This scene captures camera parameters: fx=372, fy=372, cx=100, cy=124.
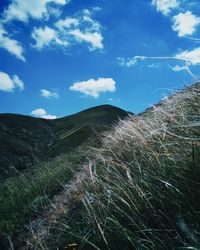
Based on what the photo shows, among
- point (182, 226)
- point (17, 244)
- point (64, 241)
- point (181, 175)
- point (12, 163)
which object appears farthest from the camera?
point (12, 163)

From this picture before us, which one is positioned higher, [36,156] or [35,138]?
[35,138]

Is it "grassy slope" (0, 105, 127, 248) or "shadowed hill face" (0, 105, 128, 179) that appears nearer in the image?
"grassy slope" (0, 105, 127, 248)

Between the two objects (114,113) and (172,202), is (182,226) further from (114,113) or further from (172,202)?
(114,113)

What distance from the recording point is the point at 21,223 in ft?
29.2

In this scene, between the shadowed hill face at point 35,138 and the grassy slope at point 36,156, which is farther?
the shadowed hill face at point 35,138

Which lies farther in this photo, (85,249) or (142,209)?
(85,249)

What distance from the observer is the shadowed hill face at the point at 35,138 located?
1559 inches

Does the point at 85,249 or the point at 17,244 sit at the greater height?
the point at 85,249

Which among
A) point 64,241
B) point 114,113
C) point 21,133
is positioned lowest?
point 64,241

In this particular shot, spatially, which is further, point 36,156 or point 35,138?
point 35,138

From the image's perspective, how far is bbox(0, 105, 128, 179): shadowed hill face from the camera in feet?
130

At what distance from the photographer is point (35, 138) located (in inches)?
2655

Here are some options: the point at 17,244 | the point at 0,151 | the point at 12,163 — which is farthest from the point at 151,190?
the point at 0,151

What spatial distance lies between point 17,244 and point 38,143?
5525 cm
